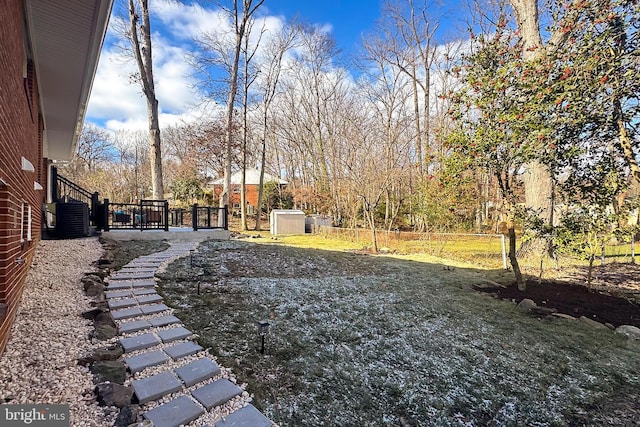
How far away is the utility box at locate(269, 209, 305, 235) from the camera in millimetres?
16547

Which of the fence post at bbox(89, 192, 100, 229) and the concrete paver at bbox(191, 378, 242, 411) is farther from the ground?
the fence post at bbox(89, 192, 100, 229)

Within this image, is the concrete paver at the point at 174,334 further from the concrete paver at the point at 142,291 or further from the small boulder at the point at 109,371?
the concrete paver at the point at 142,291

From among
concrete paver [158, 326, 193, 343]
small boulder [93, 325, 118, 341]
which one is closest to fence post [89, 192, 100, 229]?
small boulder [93, 325, 118, 341]

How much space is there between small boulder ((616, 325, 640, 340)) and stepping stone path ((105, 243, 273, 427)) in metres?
4.34

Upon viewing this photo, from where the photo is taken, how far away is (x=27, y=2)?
3.28 meters

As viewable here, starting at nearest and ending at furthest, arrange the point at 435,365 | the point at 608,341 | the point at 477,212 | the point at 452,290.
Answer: the point at 435,365 < the point at 608,341 < the point at 452,290 < the point at 477,212

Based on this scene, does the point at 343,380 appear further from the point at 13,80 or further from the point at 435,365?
the point at 13,80

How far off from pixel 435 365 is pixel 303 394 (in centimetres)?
133

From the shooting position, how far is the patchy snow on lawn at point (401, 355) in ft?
7.53

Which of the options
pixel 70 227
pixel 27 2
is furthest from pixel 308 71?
pixel 27 2

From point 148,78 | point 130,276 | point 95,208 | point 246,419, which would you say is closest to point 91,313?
point 130,276

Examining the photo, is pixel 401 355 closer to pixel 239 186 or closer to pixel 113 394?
pixel 113 394

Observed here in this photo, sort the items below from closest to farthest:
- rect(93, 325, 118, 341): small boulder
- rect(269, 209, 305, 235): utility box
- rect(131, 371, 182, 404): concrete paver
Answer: rect(131, 371, 182, 404): concrete paver < rect(93, 325, 118, 341): small boulder < rect(269, 209, 305, 235): utility box

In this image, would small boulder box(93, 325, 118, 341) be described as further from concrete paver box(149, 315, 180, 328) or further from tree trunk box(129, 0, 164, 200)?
tree trunk box(129, 0, 164, 200)
